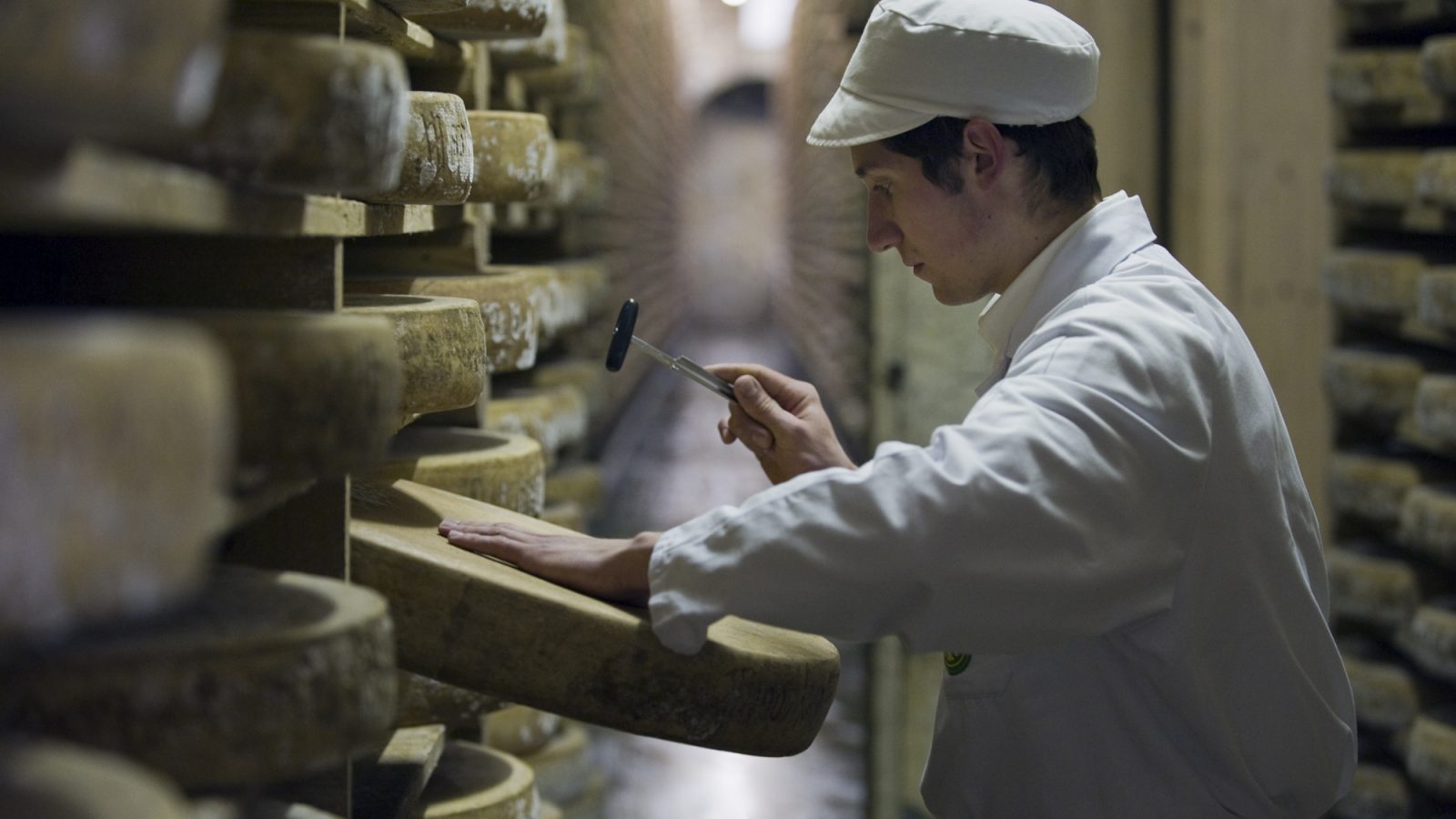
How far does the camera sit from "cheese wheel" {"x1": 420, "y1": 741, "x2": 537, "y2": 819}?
5.87ft

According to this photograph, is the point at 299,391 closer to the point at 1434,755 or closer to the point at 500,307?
the point at 500,307

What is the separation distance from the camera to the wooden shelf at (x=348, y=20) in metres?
1.35

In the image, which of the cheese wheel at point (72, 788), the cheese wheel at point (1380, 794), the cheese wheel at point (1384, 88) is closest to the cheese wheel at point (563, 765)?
the cheese wheel at point (1380, 794)

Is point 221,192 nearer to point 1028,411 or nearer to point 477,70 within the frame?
point 1028,411

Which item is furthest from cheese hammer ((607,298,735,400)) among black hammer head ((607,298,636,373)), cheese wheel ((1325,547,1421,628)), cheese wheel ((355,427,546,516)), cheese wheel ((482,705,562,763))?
cheese wheel ((1325,547,1421,628))

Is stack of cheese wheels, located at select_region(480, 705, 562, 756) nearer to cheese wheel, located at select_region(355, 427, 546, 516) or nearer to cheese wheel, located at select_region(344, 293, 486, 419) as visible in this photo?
cheese wheel, located at select_region(355, 427, 546, 516)

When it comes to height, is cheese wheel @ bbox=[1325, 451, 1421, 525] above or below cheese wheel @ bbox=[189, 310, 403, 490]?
below

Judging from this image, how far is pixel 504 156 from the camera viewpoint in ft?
6.64

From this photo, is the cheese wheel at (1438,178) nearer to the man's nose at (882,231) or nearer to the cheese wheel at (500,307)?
the man's nose at (882,231)

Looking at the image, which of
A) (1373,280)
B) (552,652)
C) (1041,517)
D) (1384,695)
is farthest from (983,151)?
(1384,695)

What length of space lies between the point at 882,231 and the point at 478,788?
838 mm

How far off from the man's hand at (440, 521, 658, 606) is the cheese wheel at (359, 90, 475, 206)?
0.32 m

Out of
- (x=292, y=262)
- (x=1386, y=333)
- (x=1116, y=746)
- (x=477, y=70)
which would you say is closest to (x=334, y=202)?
(x=292, y=262)

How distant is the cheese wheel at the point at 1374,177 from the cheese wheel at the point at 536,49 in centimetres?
162
